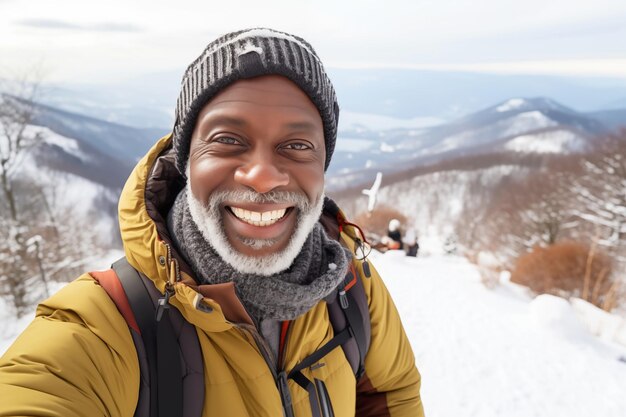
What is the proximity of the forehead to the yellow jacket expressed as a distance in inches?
18.2

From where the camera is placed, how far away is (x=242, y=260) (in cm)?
129

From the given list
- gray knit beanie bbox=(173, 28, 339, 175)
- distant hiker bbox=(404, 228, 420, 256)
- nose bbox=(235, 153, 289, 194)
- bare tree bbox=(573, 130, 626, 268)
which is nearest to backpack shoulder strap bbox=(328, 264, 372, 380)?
nose bbox=(235, 153, 289, 194)

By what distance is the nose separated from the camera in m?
1.21

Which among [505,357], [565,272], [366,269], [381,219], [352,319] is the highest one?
[366,269]

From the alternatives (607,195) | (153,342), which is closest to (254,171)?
(153,342)

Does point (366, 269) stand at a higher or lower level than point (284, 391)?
higher

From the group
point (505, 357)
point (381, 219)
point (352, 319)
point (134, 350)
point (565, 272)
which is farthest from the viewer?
point (381, 219)

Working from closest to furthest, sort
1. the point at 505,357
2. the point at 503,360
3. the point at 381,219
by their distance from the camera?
the point at 503,360 → the point at 505,357 → the point at 381,219

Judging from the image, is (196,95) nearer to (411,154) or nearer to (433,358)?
(433,358)

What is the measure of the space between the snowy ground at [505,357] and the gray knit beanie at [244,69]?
494cm

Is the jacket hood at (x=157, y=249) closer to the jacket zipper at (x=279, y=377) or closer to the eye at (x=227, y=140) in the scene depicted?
the jacket zipper at (x=279, y=377)

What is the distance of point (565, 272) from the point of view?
14.4 metres

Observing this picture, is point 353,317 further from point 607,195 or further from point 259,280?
point 607,195

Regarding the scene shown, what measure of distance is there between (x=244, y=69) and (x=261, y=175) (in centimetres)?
41
